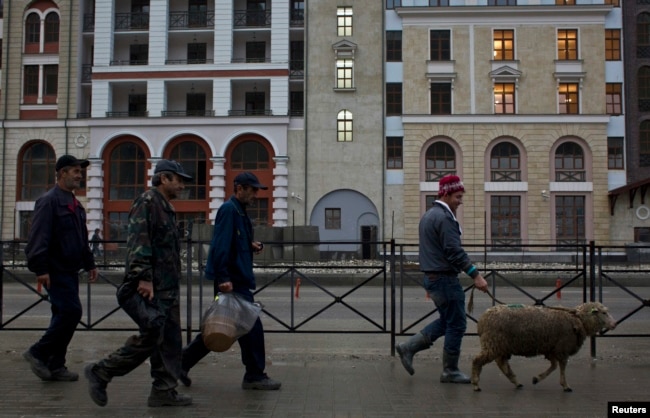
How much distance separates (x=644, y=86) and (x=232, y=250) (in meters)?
37.6

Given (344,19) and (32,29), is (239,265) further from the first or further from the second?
(32,29)

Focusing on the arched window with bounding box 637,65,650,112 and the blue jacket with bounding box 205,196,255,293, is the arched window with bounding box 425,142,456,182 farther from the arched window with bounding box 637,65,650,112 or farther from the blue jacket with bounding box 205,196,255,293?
the blue jacket with bounding box 205,196,255,293

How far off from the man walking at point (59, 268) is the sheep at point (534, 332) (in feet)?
13.7

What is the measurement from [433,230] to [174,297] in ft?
8.96

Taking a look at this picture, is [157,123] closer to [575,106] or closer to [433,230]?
[575,106]

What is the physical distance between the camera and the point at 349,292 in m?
8.35

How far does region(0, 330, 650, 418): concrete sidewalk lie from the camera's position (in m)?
5.48

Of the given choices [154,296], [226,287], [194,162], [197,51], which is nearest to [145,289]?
[154,296]

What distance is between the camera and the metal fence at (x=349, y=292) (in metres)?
8.42

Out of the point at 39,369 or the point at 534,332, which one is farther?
the point at 39,369

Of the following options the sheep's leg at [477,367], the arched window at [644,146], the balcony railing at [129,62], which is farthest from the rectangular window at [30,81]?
the sheep's leg at [477,367]

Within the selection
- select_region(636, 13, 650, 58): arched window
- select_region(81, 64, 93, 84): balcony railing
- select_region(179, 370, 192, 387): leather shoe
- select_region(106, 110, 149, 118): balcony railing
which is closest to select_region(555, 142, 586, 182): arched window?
select_region(636, 13, 650, 58): arched window

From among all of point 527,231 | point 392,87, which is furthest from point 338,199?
point 527,231

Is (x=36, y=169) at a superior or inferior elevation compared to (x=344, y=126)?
inferior
